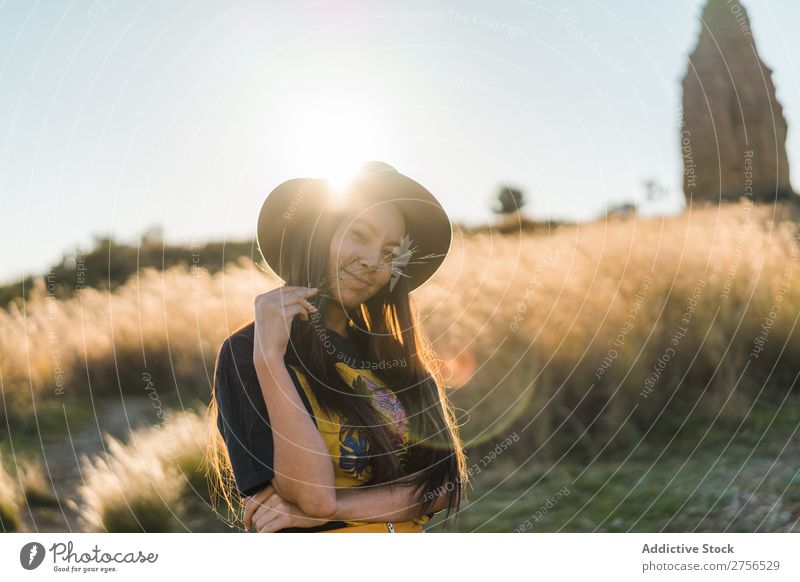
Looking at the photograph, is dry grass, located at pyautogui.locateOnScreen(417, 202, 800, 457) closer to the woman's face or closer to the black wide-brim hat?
the black wide-brim hat

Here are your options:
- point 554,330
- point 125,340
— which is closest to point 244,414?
point 554,330

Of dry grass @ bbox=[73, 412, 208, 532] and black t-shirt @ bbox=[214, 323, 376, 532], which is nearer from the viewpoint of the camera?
black t-shirt @ bbox=[214, 323, 376, 532]

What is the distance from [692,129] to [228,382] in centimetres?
1927

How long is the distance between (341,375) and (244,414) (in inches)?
15.4

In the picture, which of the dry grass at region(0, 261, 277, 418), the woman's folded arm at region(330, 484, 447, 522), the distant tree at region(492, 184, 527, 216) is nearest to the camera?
the woman's folded arm at region(330, 484, 447, 522)

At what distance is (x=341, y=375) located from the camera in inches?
114

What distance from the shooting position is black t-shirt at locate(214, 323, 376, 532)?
264 cm

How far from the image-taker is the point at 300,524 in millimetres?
2713

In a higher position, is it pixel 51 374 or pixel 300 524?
pixel 300 524

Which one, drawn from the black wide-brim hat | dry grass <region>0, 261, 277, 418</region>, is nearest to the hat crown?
the black wide-brim hat

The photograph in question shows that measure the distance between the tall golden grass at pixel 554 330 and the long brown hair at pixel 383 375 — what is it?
9.86 feet

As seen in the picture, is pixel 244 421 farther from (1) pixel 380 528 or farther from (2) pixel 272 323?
(1) pixel 380 528

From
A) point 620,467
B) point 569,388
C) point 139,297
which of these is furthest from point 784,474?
point 139,297
